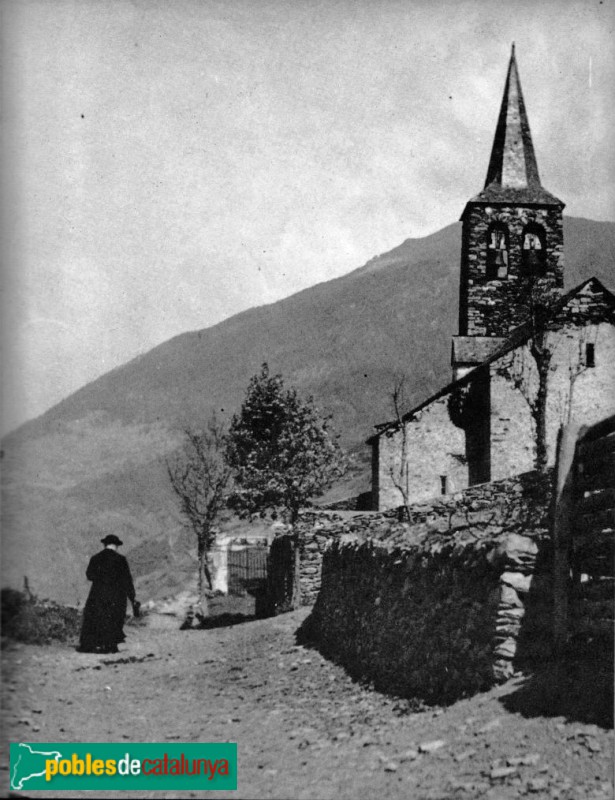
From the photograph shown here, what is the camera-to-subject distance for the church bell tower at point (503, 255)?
29.7 metres

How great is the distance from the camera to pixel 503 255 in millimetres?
29938

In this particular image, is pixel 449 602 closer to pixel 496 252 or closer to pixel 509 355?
pixel 509 355

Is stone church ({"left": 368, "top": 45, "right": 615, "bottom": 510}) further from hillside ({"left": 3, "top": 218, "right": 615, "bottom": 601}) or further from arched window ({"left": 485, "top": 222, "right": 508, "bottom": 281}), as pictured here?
hillside ({"left": 3, "top": 218, "right": 615, "bottom": 601})

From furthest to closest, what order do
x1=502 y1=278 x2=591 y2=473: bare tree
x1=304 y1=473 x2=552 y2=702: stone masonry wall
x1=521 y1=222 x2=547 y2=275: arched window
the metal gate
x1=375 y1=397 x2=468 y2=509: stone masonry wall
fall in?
1. x1=521 y1=222 x2=547 y2=275: arched window
2. the metal gate
3. x1=375 y1=397 x2=468 y2=509: stone masonry wall
4. x1=502 y1=278 x2=591 y2=473: bare tree
5. x1=304 y1=473 x2=552 y2=702: stone masonry wall

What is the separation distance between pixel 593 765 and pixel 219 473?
21554mm

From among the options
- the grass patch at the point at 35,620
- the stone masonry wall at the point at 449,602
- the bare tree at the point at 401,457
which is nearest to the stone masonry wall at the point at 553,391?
the bare tree at the point at 401,457

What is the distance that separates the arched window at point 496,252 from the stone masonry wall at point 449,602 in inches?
729

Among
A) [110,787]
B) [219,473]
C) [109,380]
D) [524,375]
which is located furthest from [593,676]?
[109,380]

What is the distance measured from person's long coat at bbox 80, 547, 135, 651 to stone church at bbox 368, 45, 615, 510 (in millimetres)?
7399

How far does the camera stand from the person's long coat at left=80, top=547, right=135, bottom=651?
1184cm

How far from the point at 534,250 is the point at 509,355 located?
8574 millimetres

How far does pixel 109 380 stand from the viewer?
10081cm

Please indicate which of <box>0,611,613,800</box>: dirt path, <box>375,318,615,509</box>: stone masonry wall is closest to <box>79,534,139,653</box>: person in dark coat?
<box>0,611,613,800</box>: dirt path

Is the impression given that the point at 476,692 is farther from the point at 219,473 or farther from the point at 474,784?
the point at 219,473
